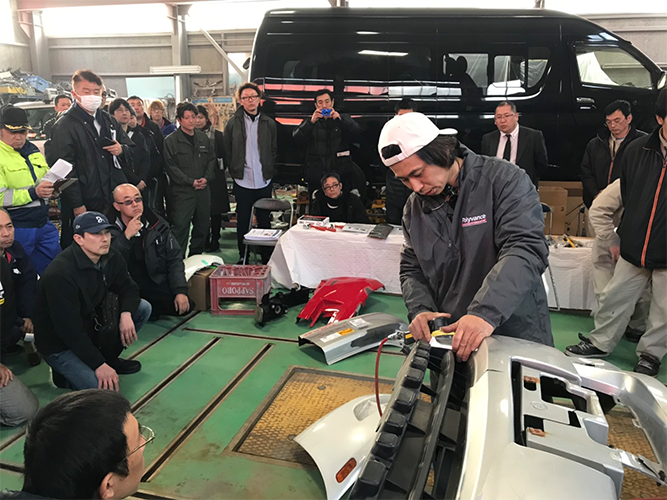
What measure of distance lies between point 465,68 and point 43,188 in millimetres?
4827

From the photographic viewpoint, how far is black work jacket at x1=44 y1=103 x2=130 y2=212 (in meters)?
4.01

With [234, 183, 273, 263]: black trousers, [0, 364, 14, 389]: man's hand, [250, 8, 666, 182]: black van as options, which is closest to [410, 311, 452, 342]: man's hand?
[0, 364, 14, 389]: man's hand

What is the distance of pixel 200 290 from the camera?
4.39 metres

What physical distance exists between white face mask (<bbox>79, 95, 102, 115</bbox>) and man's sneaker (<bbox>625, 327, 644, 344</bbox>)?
15.8 ft

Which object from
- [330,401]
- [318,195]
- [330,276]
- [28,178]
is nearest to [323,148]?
[318,195]

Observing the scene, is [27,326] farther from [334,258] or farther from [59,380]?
[334,258]

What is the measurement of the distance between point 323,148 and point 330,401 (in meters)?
3.27

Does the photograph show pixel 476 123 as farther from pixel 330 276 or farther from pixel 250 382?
→ pixel 250 382

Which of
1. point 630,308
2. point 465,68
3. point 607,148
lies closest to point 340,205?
point 465,68

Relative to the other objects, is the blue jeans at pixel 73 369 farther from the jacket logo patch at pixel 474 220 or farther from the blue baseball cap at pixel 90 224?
the jacket logo patch at pixel 474 220

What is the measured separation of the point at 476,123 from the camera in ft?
19.7

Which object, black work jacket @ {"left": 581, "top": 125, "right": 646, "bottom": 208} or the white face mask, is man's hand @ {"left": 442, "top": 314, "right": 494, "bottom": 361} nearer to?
black work jacket @ {"left": 581, "top": 125, "right": 646, "bottom": 208}

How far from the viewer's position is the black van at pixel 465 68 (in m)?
5.84

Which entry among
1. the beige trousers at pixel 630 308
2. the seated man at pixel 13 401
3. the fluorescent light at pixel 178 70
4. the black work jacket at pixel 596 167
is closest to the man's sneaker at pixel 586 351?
the beige trousers at pixel 630 308
